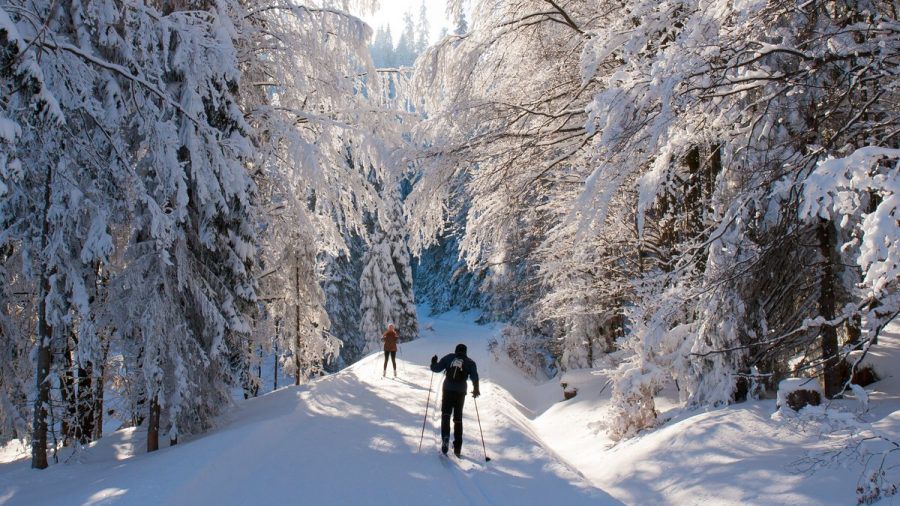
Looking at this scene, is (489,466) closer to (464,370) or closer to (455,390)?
(455,390)

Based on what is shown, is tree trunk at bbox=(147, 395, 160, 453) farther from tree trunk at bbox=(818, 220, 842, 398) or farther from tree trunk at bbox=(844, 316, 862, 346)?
tree trunk at bbox=(844, 316, 862, 346)

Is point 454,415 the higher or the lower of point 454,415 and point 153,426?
the higher

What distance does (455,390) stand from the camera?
817 centimetres

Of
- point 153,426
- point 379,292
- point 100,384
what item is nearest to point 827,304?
point 153,426

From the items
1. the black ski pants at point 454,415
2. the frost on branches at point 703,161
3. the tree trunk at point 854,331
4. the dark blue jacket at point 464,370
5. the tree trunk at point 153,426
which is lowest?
the tree trunk at point 153,426

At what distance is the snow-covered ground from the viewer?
5191mm

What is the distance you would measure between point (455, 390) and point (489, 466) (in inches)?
46.3


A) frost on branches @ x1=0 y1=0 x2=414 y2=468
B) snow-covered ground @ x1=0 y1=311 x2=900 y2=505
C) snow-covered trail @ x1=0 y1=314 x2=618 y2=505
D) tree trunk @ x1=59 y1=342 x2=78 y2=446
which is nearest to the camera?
snow-covered ground @ x1=0 y1=311 x2=900 y2=505

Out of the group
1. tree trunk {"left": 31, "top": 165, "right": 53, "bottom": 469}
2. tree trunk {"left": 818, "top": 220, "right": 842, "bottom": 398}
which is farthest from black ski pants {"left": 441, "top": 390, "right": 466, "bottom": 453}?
tree trunk {"left": 31, "top": 165, "right": 53, "bottom": 469}

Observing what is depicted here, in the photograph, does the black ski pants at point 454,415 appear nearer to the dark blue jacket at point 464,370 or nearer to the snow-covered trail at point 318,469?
the dark blue jacket at point 464,370

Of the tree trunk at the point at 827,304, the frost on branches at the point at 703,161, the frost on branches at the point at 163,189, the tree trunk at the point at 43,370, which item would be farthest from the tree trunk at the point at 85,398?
the tree trunk at the point at 827,304

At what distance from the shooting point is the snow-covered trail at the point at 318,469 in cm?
600

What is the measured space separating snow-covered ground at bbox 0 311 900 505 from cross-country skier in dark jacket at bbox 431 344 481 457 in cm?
32

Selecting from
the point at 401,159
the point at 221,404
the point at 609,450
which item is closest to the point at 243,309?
the point at 221,404
